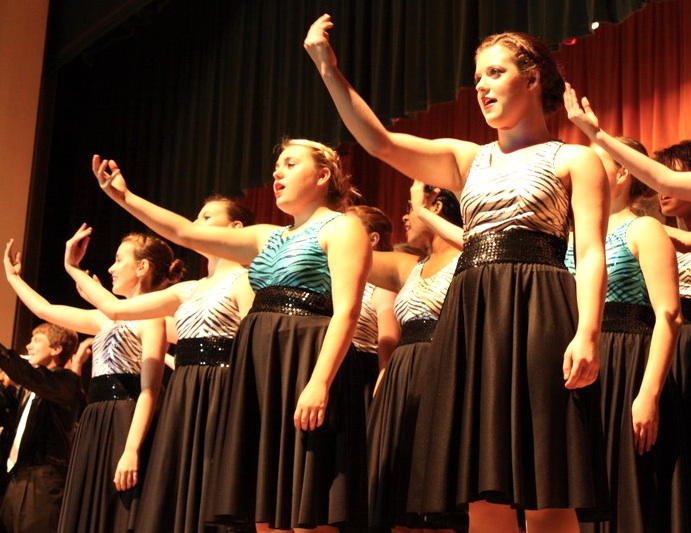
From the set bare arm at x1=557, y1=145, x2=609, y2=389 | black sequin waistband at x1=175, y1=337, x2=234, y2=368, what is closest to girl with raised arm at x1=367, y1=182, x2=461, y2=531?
Result: black sequin waistband at x1=175, y1=337, x2=234, y2=368

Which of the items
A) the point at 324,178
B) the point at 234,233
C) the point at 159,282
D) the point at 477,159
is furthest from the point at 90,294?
the point at 477,159

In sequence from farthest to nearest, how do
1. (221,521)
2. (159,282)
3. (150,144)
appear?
(150,144) → (159,282) → (221,521)

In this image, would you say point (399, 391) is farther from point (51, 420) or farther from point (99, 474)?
point (51, 420)

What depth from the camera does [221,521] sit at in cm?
276

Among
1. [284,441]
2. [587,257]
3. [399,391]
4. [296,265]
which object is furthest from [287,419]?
[587,257]

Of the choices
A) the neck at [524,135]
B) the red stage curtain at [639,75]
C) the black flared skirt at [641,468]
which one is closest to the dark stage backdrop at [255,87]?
the red stage curtain at [639,75]

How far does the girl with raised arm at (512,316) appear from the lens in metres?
2.16

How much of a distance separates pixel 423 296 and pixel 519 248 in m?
1.13

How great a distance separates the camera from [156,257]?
4586 millimetres

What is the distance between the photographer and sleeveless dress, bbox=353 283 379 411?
3863 millimetres

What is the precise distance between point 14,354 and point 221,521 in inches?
104

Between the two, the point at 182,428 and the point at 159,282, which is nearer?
the point at 182,428

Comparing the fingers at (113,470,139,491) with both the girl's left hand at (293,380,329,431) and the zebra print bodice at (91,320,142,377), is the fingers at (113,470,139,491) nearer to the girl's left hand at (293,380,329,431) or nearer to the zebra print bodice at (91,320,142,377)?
the zebra print bodice at (91,320,142,377)

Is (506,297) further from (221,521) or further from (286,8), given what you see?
(286,8)
